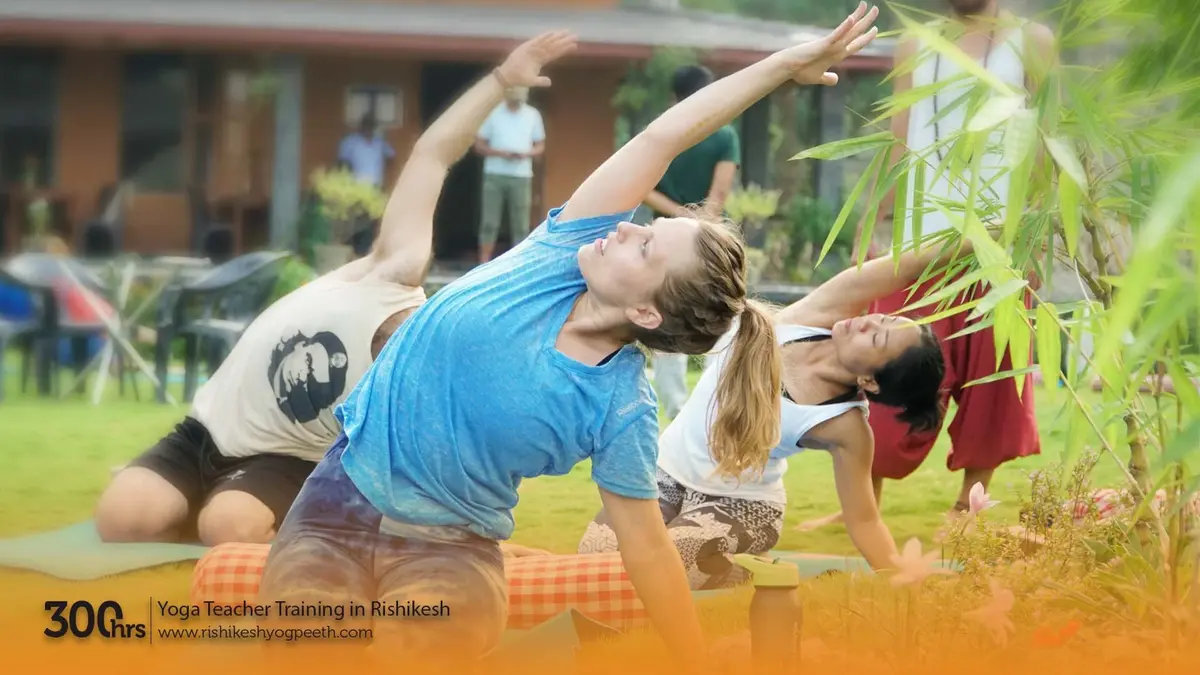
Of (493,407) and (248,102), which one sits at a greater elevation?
(248,102)

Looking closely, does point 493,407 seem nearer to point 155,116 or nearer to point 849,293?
point 849,293

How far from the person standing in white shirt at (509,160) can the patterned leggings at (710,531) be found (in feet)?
20.2

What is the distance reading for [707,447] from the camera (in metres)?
3.78

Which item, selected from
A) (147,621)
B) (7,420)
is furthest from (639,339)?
(7,420)

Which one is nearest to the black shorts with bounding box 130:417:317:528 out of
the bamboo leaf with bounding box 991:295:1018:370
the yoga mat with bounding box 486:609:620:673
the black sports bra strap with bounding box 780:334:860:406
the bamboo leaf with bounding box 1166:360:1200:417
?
the yoga mat with bounding box 486:609:620:673

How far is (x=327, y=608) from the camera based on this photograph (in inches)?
103

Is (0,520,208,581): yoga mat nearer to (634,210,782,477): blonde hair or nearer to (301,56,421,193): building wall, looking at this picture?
(634,210,782,477): blonde hair

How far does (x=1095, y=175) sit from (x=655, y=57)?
37.7ft

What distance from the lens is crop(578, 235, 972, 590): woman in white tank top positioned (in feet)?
11.8

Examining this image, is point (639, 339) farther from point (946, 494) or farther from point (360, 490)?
point (946, 494)

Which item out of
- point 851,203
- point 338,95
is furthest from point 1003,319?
point 338,95

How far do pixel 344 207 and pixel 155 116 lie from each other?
3.36 metres

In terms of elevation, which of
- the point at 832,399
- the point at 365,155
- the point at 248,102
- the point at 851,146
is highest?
the point at 248,102

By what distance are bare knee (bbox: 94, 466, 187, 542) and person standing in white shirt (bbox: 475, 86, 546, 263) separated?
19.9 feet
